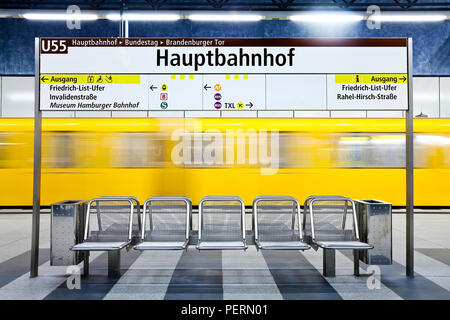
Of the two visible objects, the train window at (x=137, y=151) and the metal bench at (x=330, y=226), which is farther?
the train window at (x=137, y=151)

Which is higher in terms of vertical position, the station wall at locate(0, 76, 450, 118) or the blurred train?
the station wall at locate(0, 76, 450, 118)

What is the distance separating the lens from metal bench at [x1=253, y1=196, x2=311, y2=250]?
489cm

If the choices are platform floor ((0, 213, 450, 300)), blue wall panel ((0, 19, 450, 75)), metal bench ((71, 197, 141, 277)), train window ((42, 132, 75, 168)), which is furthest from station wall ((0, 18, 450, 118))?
metal bench ((71, 197, 141, 277))

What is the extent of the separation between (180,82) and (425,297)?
3816 millimetres

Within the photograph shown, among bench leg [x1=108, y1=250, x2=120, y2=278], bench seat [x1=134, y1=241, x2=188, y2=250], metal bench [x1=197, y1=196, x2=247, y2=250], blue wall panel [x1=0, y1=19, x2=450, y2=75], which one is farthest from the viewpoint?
blue wall panel [x1=0, y1=19, x2=450, y2=75]

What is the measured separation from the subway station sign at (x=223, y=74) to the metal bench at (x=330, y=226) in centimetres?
131

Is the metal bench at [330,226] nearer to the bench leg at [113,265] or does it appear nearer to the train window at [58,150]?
the bench leg at [113,265]

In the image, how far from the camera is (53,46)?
16.1ft

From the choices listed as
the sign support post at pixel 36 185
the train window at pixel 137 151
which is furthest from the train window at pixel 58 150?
the sign support post at pixel 36 185

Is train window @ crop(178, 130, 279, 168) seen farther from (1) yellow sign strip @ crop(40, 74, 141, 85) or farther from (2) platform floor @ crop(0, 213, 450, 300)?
(1) yellow sign strip @ crop(40, 74, 141, 85)

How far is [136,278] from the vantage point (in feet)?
15.3

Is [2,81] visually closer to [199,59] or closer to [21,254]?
[21,254]

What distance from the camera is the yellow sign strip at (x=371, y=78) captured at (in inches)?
194

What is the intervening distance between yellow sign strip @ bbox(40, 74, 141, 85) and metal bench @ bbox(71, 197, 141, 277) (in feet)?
5.10
